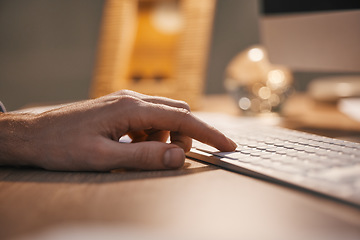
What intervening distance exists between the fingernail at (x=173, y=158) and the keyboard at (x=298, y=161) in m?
0.06

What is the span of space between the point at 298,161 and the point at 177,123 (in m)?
0.18

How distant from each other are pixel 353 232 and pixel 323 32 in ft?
2.68

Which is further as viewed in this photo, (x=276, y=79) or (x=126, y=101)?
(x=276, y=79)

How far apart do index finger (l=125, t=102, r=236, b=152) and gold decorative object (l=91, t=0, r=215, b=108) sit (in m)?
0.88

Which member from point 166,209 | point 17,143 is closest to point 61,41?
point 17,143

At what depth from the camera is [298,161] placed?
413 millimetres

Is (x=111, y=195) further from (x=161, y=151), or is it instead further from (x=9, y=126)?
(x=9, y=126)

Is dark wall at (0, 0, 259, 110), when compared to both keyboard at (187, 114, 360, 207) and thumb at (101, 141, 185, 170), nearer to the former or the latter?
keyboard at (187, 114, 360, 207)

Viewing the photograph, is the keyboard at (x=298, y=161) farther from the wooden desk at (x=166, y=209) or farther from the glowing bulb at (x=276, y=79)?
the glowing bulb at (x=276, y=79)

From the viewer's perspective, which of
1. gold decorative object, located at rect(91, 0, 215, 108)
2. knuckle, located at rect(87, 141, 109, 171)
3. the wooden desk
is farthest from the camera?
gold decorative object, located at rect(91, 0, 215, 108)

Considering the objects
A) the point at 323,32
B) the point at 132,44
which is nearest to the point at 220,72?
the point at 132,44

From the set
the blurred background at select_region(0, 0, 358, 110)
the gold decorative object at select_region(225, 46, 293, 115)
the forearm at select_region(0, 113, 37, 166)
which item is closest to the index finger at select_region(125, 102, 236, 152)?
the forearm at select_region(0, 113, 37, 166)

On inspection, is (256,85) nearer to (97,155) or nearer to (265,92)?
(265,92)

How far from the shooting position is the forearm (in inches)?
18.4
